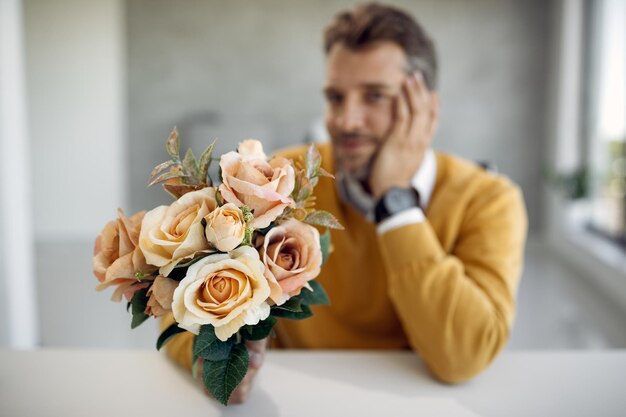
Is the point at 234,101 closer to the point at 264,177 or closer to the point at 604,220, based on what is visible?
the point at 604,220

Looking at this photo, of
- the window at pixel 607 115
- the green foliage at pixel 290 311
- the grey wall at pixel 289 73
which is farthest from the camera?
the grey wall at pixel 289 73

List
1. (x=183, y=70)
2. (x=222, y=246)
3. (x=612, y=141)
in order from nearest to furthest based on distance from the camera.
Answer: (x=222, y=246), (x=612, y=141), (x=183, y=70)

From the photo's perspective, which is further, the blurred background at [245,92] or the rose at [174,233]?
the blurred background at [245,92]

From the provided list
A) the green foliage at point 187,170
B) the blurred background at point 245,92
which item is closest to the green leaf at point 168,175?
the green foliage at point 187,170

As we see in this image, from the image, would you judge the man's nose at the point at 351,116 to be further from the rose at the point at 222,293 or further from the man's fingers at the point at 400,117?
the rose at the point at 222,293

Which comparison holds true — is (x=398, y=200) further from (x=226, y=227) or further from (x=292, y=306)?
(x=226, y=227)

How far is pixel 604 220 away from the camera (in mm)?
4871

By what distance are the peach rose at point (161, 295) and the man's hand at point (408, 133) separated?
73cm

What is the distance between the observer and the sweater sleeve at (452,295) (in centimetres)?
105

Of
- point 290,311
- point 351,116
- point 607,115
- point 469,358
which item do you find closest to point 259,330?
point 290,311

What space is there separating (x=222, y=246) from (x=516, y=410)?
558 mm

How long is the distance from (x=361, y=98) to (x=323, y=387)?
70 cm

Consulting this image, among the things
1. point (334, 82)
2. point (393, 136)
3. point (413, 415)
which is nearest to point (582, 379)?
point (413, 415)

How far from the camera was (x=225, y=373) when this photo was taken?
72 cm
